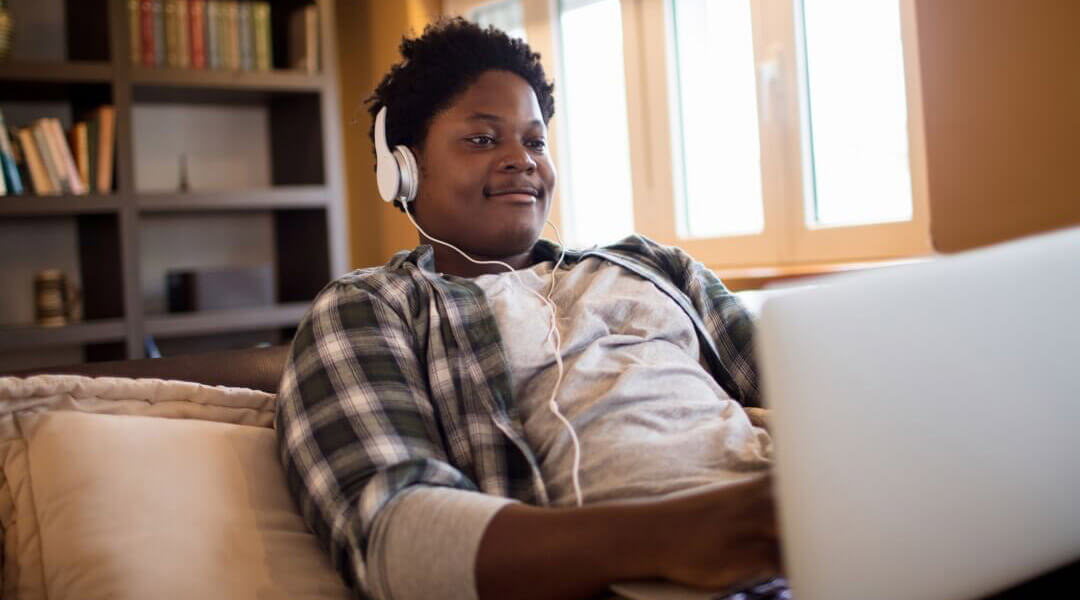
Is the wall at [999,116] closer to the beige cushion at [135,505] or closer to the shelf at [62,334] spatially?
the beige cushion at [135,505]

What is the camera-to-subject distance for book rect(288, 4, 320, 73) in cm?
356

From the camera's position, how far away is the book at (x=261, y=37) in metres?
3.55

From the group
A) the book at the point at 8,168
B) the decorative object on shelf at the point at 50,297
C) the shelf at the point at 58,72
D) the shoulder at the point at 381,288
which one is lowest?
the shoulder at the point at 381,288

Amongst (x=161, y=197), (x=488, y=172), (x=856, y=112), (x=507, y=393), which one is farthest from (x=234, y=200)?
(x=507, y=393)

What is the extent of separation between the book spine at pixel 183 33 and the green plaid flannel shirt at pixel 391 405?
7.72 feet

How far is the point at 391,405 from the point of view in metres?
1.07

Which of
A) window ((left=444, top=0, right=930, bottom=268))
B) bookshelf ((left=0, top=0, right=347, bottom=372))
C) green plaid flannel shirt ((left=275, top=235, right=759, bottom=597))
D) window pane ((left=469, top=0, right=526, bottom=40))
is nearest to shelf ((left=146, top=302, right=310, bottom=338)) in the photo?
bookshelf ((left=0, top=0, right=347, bottom=372))

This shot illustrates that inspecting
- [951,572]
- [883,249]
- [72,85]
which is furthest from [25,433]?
[72,85]

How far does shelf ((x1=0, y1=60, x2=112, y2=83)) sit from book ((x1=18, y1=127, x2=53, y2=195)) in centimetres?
16

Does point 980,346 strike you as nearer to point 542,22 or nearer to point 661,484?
point 661,484

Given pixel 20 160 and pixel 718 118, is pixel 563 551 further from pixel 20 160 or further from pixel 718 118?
pixel 20 160

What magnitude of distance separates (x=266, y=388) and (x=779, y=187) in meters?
1.57

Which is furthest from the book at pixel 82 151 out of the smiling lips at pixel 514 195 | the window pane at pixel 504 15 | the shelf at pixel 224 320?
the smiling lips at pixel 514 195

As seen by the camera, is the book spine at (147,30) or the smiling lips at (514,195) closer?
the smiling lips at (514,195)
